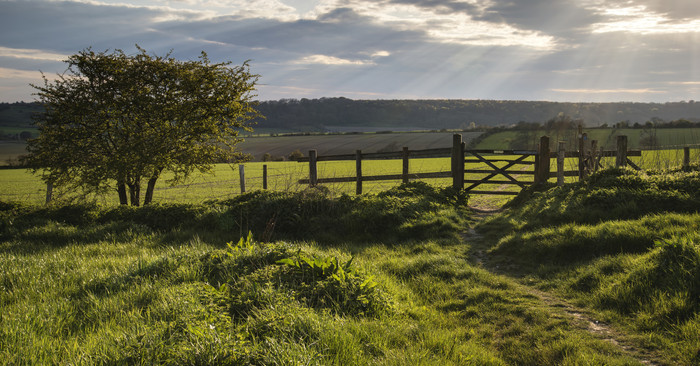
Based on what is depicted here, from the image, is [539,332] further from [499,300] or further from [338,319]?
[338,319]

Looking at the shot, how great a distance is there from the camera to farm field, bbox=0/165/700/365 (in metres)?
3.39

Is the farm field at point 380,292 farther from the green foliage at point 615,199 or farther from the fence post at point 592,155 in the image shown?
the fence post at point 592,155

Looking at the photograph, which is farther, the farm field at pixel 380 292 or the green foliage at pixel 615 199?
the green foliage at pixel 615 199

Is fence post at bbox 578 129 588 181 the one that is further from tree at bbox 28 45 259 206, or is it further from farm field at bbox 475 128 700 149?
Answer: farm field at bbox 475 128 700 149

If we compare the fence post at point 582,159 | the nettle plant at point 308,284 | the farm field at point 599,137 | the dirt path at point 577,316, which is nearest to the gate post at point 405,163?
the fence post at point 582,159

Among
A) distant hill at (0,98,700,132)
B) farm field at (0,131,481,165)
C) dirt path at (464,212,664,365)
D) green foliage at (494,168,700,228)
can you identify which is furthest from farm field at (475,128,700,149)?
distant hill at (0,98,700,132)

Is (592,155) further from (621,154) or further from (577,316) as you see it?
(577,316)

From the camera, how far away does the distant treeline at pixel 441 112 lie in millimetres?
139375

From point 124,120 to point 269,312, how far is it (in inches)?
544

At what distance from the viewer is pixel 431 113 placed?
561ft

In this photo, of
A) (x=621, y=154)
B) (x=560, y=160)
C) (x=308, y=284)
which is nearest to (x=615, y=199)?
(x=621, y=154)

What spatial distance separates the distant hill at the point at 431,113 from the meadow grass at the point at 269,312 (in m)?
128

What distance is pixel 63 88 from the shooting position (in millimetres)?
14836

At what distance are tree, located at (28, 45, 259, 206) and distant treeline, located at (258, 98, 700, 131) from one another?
122083mm
